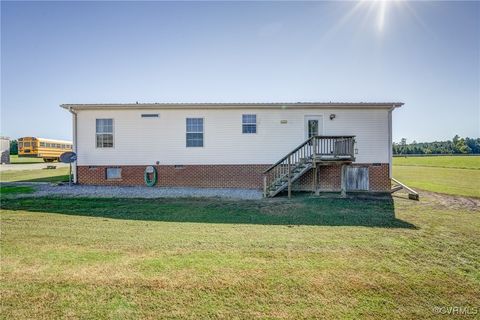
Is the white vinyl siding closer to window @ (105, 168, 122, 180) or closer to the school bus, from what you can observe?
window @ (105, 168, 122, 180)

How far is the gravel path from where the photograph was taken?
10898 mm

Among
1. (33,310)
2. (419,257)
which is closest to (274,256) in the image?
(419,257)

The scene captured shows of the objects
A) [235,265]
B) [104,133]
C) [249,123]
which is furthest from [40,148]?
[235,265]

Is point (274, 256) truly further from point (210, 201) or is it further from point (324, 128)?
point (324, 128)

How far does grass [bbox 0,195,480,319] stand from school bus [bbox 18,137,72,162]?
27734 millimetres

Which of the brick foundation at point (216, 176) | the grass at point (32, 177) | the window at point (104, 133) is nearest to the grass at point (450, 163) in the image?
the brick foundation at point (216, 176)

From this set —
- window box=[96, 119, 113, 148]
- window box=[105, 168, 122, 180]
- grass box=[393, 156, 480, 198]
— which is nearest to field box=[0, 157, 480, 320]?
window box=[105, 168, 122, 180]

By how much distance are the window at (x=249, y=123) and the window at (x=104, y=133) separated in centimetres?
694

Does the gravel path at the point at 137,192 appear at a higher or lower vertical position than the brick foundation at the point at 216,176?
lower

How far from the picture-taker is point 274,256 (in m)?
4.62

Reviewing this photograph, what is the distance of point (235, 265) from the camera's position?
4.21 meters

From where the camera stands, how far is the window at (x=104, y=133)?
1319cm

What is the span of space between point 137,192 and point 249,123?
6374 millimetres

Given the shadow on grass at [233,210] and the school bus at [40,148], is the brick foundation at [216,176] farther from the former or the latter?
the school bus at [40,148]
